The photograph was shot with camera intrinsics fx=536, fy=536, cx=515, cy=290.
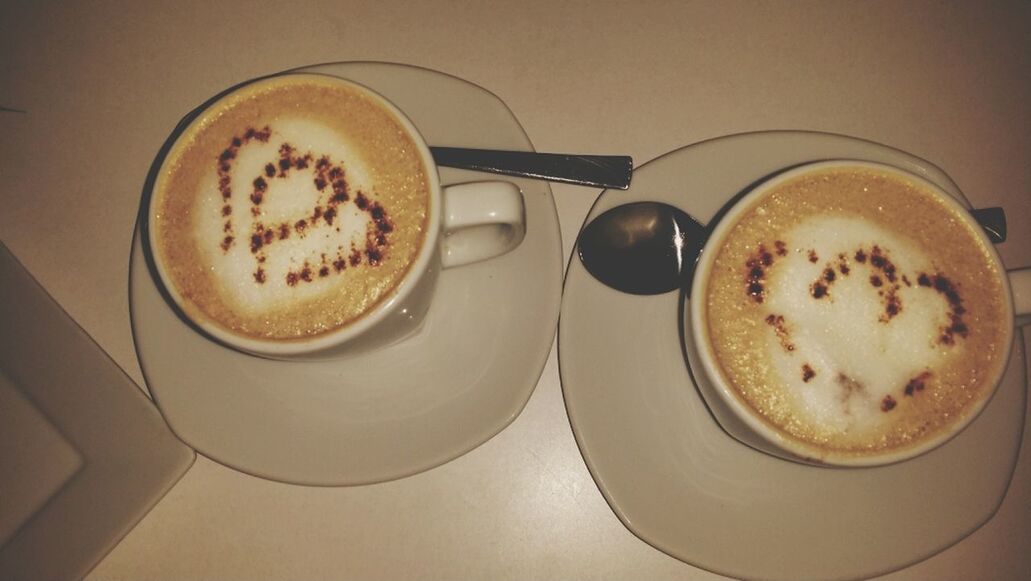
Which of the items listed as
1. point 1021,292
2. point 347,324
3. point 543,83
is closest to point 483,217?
point 347,324

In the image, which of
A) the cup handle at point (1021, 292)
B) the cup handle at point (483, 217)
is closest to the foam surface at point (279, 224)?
the cup handle at point (483, 217)

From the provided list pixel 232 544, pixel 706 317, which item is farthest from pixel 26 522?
pixel 706 317

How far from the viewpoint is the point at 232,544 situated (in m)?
0.87

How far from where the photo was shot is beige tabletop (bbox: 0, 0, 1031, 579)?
98 cm

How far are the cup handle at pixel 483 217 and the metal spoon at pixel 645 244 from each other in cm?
14

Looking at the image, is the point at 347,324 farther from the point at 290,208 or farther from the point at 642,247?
the point at 642,247

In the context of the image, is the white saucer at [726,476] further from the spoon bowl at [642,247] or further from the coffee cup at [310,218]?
the coffee cup at [310,218]

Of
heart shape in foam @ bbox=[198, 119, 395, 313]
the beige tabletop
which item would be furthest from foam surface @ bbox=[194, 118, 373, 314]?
the beige tabletop

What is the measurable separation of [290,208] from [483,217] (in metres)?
0.29

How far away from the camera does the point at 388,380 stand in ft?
2.81

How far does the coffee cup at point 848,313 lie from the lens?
68 cm

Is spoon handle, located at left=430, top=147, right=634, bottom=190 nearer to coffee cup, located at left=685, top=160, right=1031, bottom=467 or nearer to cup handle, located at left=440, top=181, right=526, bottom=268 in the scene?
cup handle, located at left=440, top=181, right=526, bottom=268

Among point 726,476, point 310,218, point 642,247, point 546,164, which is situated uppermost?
point 310,218

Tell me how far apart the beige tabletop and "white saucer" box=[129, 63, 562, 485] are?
0.45 ft
